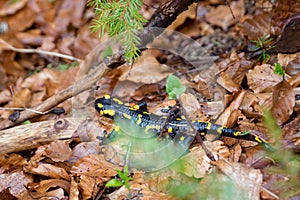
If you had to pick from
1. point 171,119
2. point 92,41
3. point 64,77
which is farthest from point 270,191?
point 92,41

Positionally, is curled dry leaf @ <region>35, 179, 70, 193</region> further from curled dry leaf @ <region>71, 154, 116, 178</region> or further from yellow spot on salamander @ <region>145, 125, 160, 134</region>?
yellow spot on salamander @ <region>145, 125, 160, 134</region>

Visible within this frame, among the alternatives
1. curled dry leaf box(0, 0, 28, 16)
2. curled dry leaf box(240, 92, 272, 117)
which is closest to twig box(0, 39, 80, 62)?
curled dry leaf box(0, 0, 28, 16)

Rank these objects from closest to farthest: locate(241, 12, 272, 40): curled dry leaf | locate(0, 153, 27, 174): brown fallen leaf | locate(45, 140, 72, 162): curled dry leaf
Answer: locate(45, 140, 72, 162): curled dry leaf → locate(0, 153, 27, 174): brown fallen leaf → locate(241, 12, 272, 40): curled dry leaf

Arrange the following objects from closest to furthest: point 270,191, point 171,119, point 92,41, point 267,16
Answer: point 270,191
point 171,119
point 267,16
point 92,41

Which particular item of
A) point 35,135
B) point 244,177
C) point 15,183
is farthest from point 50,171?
point 244,177

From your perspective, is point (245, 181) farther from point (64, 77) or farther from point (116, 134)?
point (64, 77)

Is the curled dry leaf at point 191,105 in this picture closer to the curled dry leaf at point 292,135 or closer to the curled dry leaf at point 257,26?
the curled dry leaf at point 292,135

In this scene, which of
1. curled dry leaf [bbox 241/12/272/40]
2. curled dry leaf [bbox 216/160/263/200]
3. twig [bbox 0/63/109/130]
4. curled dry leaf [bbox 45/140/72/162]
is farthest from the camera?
curled dry leaf [bbox 241/12/272/40]
